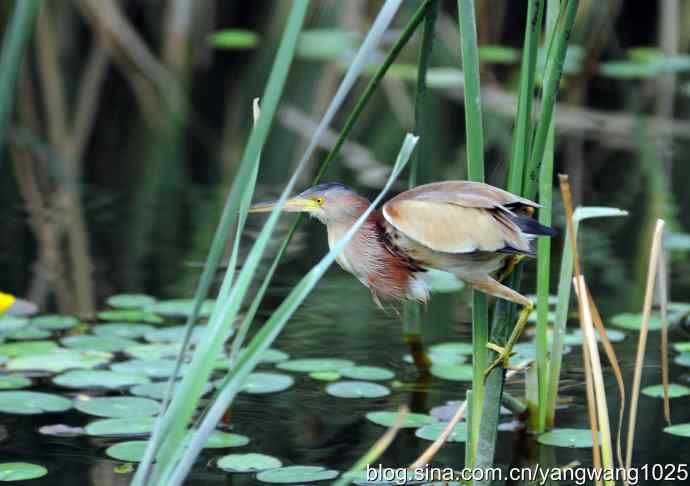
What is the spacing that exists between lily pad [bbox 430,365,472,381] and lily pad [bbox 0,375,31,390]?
920mm

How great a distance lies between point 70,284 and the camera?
3479 mm

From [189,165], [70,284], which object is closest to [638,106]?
[189,165]

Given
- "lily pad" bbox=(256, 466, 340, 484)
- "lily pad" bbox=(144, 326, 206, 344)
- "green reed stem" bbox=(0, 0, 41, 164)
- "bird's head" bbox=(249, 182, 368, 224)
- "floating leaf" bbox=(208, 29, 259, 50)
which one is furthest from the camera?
"floating leaf" bbox=(208, 29, 259, 50)

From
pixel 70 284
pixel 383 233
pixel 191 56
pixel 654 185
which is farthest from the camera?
pixel 191 56

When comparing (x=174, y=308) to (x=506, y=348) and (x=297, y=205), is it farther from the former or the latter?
(x=506, y=348)

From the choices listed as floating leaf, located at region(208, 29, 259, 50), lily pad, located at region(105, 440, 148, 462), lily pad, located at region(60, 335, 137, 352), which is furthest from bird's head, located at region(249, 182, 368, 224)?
floating leaf, located at region(208, 29, 259, 50)

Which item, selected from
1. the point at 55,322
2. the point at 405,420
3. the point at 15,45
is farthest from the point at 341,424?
the point at 15,45

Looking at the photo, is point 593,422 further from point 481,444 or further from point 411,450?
point 411,450

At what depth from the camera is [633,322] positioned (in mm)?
3100

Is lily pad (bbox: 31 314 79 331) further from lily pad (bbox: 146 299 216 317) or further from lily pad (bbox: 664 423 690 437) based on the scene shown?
lily pad (bbox: 664 423 690 437)

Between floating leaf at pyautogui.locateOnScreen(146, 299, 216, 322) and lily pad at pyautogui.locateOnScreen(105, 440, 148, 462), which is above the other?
floating leaf at pyautogui.locateOnScreen(146, 299, 216, 322)

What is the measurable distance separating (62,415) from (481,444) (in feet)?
3.36

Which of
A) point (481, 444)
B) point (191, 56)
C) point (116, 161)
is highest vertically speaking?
point (191, 56)

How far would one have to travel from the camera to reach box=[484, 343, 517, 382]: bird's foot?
1.73m
